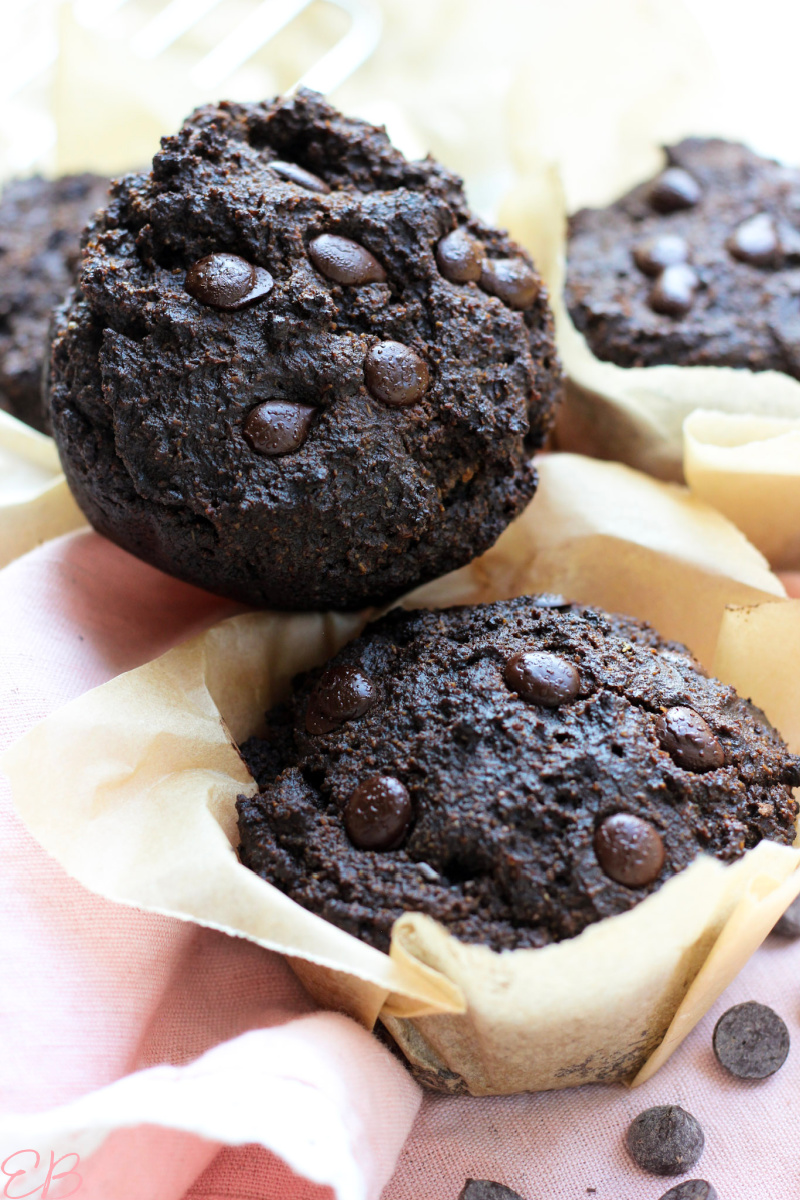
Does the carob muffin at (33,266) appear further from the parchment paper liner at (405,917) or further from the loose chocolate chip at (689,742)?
the loose chocolate chip at (689,742)

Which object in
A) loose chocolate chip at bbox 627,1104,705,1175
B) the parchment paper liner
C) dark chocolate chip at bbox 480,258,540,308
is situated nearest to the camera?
the parchment paper liner

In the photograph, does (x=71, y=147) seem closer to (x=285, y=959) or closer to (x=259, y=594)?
(x=259, y=594)

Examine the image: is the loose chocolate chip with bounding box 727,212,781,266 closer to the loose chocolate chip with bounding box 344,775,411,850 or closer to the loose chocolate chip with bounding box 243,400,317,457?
the loose chocolate chip with bounding box 243,400,317,457

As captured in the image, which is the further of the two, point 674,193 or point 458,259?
point 674,193

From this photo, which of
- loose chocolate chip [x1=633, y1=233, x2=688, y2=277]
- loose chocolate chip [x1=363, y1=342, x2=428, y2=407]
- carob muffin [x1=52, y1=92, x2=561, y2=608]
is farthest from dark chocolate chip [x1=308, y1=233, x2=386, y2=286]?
loose chocolate chip [x1=633, y1=233, x2=688, y2=277]

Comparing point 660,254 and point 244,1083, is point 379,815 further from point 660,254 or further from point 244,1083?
point 660,254

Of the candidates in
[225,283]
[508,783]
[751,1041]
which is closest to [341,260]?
[225,283]
